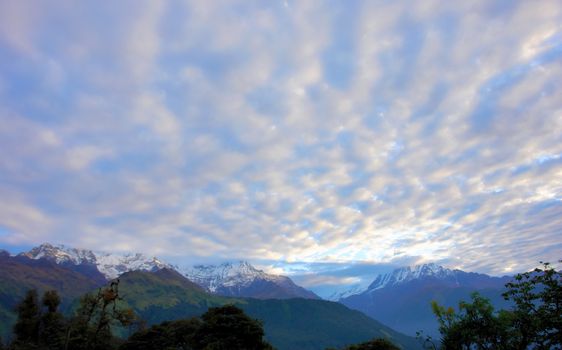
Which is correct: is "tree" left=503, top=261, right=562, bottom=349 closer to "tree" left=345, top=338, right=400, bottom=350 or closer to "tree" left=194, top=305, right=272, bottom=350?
"tree" left=345, top=338, right=400, bottom=350

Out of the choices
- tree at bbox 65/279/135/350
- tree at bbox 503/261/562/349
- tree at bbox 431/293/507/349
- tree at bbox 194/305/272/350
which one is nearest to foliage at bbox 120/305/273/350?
tree at bbox 194/305/272/350

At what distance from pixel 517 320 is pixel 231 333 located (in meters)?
64.6

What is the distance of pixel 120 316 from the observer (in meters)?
65.6

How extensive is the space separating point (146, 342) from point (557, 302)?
94.6m

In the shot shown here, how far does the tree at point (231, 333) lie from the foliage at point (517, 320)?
5016 cm

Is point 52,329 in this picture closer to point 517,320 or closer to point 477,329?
point 477,329

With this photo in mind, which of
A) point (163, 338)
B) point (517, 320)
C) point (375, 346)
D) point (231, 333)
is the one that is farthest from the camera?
point (163, 338)

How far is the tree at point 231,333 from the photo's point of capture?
→ 86750 mm

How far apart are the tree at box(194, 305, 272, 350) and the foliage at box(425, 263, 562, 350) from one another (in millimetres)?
50158

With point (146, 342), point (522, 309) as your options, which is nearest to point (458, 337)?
point (522, 309)

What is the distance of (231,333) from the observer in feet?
292

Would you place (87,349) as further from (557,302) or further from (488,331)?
(557,302)

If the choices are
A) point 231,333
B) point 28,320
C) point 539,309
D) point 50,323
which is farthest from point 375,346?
point 28,320

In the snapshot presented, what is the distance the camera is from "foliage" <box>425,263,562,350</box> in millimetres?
34812
